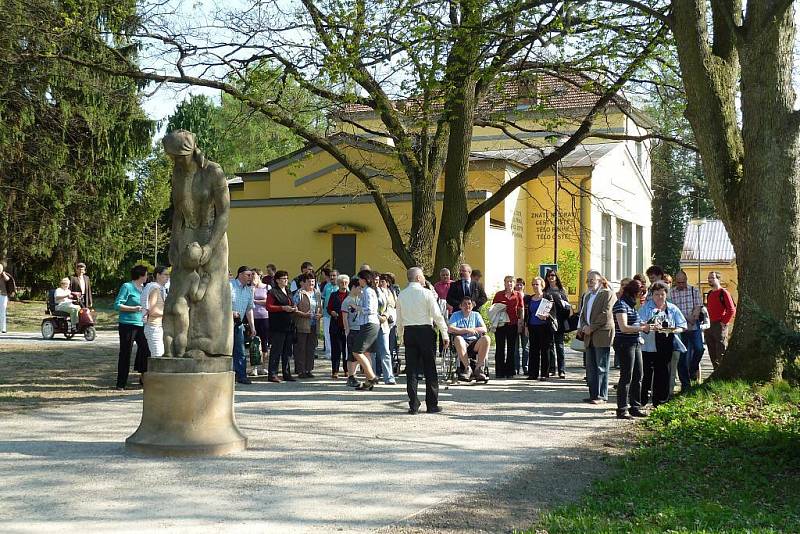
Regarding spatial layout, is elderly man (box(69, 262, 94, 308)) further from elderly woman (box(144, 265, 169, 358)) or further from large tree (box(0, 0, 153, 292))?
elderly woman (box(144, 265, 169, 358))

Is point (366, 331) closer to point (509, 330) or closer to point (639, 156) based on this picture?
point (509, 330)

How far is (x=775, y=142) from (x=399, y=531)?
8.91m

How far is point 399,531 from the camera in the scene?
602 centimetres

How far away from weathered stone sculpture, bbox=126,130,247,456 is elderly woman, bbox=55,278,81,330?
15230 mm

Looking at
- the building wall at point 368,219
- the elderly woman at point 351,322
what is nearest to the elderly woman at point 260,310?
the elderly woman at point 351,322

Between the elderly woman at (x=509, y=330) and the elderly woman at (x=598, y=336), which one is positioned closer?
the elderly woman at (x=598, y=336)

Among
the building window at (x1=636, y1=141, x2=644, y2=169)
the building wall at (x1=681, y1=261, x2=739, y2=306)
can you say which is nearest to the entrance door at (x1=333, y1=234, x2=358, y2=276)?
the building window at (x1=636, y1=141, x2=644, y2=169)

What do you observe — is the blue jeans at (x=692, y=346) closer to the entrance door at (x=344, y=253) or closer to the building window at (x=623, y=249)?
the entrance door at (x=344, y=253)

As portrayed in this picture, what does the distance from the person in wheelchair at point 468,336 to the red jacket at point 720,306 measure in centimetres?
419

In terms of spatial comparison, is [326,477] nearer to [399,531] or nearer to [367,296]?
[399,531]

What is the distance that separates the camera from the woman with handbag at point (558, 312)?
16922mm

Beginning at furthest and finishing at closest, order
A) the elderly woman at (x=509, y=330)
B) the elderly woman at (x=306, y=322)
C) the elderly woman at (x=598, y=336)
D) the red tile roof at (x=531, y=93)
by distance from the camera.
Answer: the red tile roof at (x=531, y=93) < the elderly woman at (x=509, y=330) < the elderly woman at (x=306, y=322) < the elderly woman at (x=598, y=336)

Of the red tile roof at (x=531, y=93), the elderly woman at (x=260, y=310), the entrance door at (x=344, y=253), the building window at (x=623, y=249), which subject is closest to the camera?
the elderly woman at (x=260, y=310)

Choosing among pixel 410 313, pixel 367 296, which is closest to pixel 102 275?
pixel 367 296
